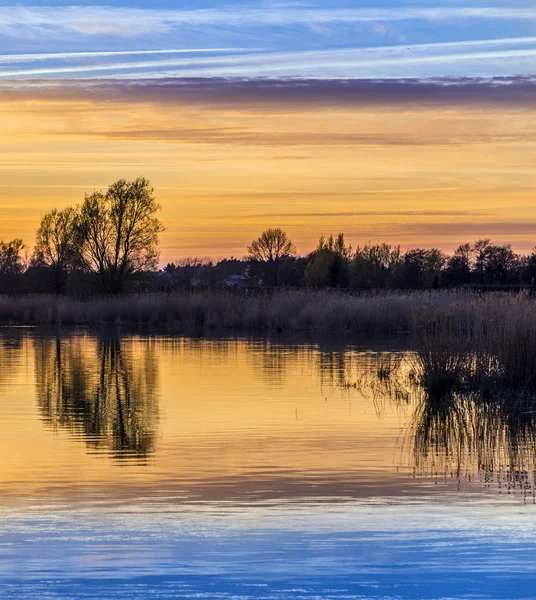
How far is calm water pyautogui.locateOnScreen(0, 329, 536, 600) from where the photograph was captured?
6.48m

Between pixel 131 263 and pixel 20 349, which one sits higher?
pixel 131 263

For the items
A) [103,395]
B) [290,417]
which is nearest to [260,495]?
[290,417]

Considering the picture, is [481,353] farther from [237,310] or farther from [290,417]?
[237,310]

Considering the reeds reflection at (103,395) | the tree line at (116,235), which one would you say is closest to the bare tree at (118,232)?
the tree line at (116,235)

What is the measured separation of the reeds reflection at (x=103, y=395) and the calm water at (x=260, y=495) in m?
0.07

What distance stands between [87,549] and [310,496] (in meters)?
2.50

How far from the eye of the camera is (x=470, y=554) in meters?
6.99

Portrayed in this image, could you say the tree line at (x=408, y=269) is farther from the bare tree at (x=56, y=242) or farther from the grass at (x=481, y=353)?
the grass at (x=481, y=353)

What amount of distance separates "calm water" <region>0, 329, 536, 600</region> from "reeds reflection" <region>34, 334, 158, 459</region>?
7cm

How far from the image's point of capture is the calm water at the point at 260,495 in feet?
21.2

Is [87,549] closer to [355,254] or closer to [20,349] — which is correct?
[20,349]

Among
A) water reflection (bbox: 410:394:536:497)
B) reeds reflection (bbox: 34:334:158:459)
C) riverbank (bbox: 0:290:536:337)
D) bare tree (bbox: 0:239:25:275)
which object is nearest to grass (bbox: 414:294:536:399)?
water reflection (bbox: 410:394:536:497)

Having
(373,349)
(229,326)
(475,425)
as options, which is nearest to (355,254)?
(229,326)

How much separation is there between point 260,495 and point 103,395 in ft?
31.3
